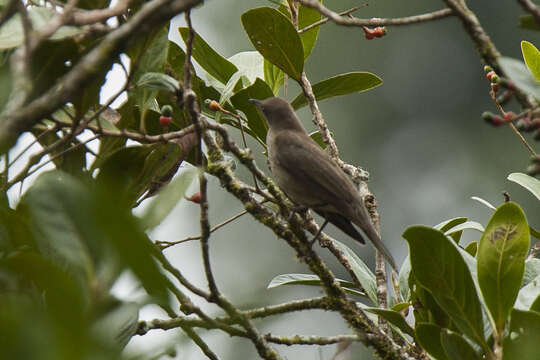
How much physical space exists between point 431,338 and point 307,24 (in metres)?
2.33

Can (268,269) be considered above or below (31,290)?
below

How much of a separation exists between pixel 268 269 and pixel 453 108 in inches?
271

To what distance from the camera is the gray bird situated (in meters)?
4.37

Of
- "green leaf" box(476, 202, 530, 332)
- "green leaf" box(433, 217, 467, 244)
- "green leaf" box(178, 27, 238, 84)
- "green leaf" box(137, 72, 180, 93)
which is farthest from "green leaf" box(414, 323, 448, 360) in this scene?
"green leaf" box(178, 27, 238, 84)

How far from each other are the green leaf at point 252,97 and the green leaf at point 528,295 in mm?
1727

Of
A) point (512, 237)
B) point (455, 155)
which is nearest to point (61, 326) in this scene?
point (512, 237)

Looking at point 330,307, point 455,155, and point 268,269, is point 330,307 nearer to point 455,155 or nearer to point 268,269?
point 268,269

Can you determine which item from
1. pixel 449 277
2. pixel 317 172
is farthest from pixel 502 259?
pixel 317 172

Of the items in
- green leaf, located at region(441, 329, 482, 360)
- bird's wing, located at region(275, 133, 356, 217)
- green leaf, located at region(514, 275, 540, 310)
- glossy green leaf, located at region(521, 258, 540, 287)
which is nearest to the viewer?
green leaf, located at region(441, 329, 482, 360)

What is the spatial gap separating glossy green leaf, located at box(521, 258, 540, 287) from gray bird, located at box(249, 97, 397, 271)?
3.95 feet

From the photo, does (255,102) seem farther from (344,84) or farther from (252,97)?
(344,84)

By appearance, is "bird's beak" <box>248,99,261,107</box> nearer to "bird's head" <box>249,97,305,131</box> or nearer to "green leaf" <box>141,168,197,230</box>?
"bird's head" <box>249,97,305,131</box>

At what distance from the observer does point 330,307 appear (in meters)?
2.73

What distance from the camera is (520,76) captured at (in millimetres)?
2006
